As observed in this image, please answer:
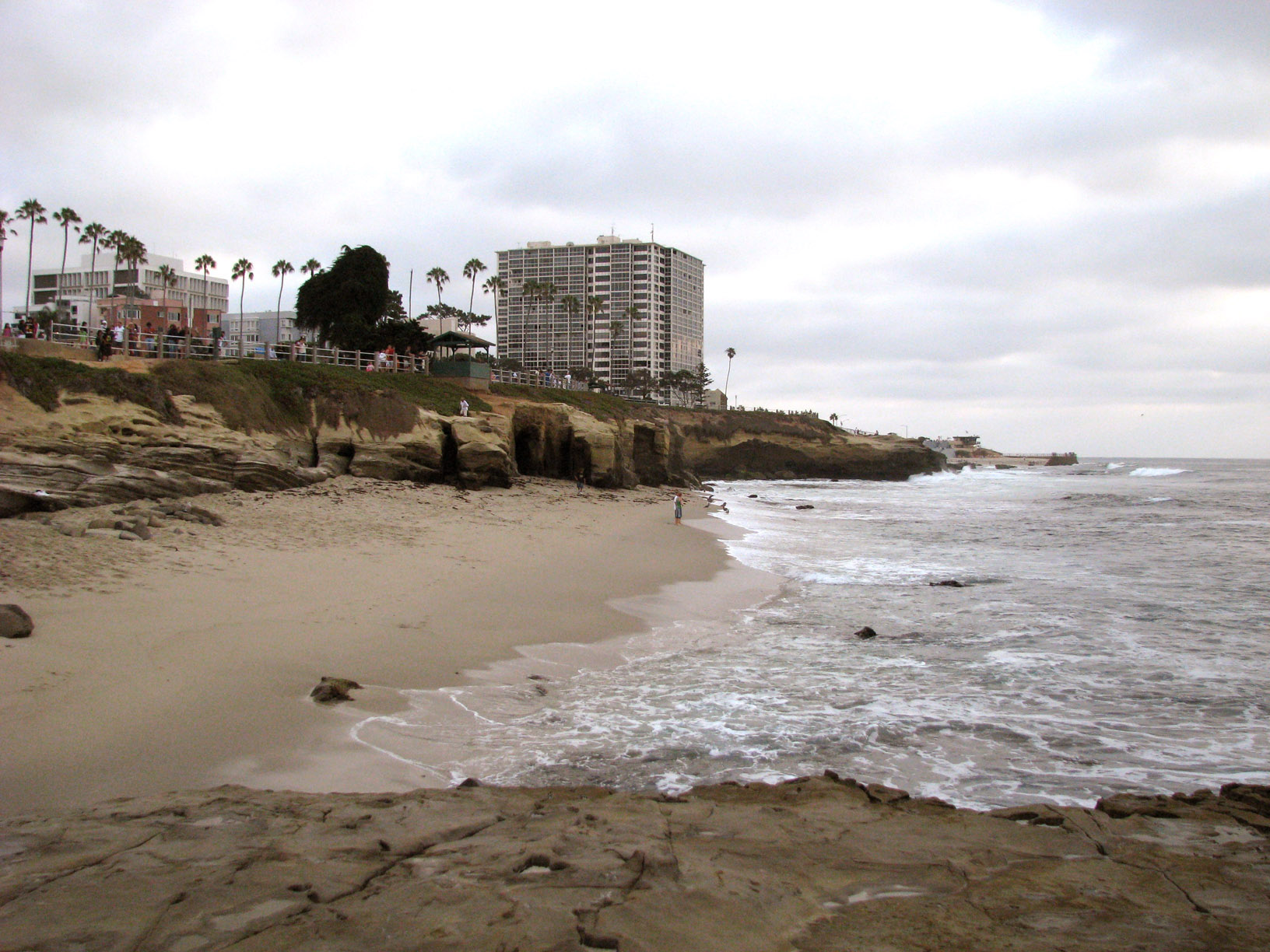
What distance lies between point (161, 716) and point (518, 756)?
3011mm

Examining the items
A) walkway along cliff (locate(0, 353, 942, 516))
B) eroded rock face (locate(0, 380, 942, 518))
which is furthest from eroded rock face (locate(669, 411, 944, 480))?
walkway along cliff (locate(0, 353, 942, 516))

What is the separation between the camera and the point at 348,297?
43.3m

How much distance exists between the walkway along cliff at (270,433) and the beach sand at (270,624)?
1.29m

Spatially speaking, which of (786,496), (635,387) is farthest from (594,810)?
(635,387)

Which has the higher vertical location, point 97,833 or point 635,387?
point 635,387

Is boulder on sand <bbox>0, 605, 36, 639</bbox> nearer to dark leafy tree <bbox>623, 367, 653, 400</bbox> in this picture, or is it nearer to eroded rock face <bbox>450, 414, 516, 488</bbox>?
eroded rock face <bbox>450, 414, 516, 488</bbox>

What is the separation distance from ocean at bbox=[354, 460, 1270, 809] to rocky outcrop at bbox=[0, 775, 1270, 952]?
1341 millimetres

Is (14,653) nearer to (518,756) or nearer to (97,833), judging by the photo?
(97,833)

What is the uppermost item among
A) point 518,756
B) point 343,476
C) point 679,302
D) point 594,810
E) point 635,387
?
point 679,302

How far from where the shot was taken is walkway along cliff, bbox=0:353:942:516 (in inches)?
598

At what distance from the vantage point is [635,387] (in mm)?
101062

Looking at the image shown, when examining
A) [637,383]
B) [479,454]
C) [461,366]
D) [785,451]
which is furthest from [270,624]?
[637,383]

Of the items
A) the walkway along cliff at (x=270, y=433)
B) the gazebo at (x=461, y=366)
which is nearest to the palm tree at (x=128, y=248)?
the gazebo at (x=461, y=366)

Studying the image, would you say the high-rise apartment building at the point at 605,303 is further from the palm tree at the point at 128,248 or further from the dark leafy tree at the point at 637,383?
the palm tree at the point at 128,248
